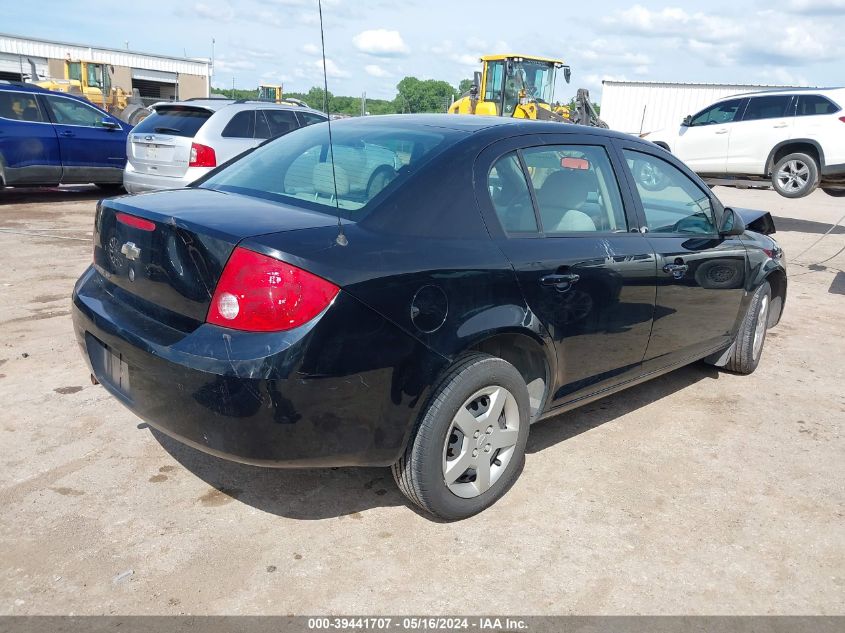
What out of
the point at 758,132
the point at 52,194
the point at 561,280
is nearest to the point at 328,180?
the point at 561,280

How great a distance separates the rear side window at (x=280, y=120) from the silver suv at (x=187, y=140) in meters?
0.16

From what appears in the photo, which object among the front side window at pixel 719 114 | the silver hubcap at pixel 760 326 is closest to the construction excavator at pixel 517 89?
the front side window at pixel 719 114

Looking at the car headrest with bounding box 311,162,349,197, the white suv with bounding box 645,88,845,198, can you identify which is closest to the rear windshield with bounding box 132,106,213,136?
the car headrest with bounding box 311,162,349,197

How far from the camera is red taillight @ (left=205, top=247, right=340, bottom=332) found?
2.46 m

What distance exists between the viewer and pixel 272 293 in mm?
2457

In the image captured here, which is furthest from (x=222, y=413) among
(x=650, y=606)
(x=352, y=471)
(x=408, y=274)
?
(x=650, y=606)

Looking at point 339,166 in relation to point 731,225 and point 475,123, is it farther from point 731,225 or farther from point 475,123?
point 731,225

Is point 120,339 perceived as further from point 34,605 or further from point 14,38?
point 14,38

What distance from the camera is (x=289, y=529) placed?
2.96 meters

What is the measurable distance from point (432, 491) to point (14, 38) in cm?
5658

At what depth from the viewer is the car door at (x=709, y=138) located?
14.1 meters

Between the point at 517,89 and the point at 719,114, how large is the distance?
560cm

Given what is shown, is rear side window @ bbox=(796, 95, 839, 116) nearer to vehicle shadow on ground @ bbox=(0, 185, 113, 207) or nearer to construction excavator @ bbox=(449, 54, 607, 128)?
construction excavator @ bbox=(449, 54, 607, 128)

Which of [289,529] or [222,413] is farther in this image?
[289,529]
